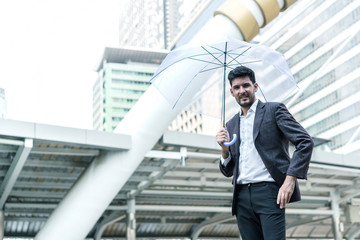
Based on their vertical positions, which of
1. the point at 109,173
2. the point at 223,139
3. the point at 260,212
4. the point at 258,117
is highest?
the point at 109,173

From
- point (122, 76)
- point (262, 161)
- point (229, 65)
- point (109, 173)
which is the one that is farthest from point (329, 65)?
point (262, 161)

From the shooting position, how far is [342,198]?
23.7m

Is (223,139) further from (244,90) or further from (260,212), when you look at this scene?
(260,212)

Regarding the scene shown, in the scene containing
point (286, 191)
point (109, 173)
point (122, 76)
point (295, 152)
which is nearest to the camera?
point (286, 191)

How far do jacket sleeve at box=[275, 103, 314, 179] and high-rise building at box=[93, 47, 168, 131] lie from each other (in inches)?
5087

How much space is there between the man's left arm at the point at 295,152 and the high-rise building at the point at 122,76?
424 feet

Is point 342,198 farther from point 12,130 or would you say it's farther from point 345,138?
point 345,138

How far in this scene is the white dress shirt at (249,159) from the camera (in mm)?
3473

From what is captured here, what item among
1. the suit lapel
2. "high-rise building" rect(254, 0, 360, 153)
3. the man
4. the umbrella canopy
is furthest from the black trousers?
"high-rise building" rect(254, 0, 360, 153)

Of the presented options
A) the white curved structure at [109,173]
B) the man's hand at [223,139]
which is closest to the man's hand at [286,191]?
the man's hand at [223,139]

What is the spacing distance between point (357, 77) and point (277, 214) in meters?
97.3

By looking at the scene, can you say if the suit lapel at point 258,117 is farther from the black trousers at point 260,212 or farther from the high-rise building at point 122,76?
the high-rise building at point 122,76

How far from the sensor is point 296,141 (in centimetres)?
338

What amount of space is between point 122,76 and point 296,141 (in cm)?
13595
